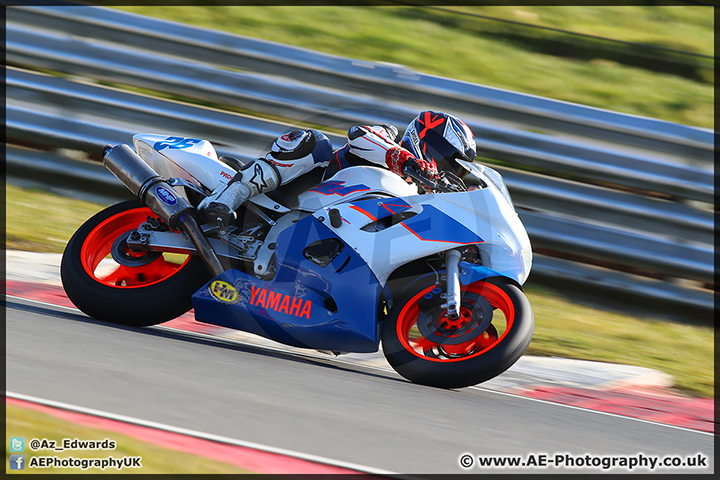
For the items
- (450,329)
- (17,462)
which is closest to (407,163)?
(450,329)

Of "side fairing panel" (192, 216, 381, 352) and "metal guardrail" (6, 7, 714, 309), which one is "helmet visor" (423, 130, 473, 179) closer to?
"side fairing panel" (192, 216, 381, 352)

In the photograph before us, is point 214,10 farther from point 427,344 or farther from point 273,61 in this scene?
point 427,344

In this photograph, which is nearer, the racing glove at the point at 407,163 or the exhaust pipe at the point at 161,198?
the racing glove at the point at 407,163

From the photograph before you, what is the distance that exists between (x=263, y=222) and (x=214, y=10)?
6048 mm

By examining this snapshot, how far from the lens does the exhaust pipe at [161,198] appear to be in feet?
13.7

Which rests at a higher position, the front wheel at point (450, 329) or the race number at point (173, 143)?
the race number at point (173, 143)

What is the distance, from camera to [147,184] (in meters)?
4.32

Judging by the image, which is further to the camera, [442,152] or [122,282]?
[122,282]

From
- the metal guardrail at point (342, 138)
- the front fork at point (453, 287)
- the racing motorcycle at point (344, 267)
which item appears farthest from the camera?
the metal guardrail at point (342, 138)

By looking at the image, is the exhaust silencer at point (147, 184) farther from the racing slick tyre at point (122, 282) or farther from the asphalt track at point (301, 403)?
the asphalt track at point (301, 403)

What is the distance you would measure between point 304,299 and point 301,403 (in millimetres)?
868

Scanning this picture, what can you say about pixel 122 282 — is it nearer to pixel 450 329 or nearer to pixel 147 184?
pixel 147 184

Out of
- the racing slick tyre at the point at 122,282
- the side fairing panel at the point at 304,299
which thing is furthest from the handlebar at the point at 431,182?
the racing slick tyre at the point at 122,282

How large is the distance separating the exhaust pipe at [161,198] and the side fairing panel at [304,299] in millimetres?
187
